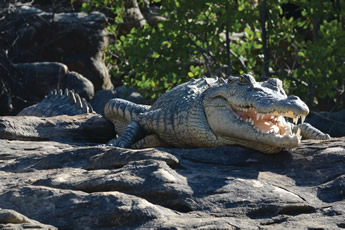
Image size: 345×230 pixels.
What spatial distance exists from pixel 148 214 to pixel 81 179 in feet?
2.18

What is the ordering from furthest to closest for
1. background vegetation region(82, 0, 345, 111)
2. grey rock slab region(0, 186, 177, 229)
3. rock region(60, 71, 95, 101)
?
rock region(60, 71, 95, 101) < background vegetation region(82, 0, 345, 111) < grey rock slab region(0, 186, 177, 229)

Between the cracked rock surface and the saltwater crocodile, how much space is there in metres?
0.21

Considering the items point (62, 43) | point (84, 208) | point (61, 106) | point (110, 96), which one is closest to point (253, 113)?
point (84, 208)

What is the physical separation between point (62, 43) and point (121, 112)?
24.7 feet

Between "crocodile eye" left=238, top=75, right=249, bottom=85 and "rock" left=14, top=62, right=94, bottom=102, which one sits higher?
"crocodile eye" left=238, top=75, right=249, bottom=85

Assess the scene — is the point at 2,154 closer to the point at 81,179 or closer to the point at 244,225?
the point at 81,179

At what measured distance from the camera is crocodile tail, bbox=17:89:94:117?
25.8ft

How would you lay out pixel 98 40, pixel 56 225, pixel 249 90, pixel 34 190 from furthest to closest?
pixel 98 40
pixel 249 90
pixel 34 190
pixel 56 225

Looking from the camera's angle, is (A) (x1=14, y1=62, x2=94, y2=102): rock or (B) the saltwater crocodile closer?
(B) the saltwater crocodile

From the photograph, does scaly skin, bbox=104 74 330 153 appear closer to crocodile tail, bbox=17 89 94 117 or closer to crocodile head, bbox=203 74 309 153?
crocodile head, bbox=203 74 309 153

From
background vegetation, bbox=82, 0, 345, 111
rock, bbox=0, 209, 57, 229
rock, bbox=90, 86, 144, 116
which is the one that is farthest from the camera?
rock, bbox=90, 86, 144, 116

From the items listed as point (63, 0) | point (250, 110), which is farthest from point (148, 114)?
point (63, 0)

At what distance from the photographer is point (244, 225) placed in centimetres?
337

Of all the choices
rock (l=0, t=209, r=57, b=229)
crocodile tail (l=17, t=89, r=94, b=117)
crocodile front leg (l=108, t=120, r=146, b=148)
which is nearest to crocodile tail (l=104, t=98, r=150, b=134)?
crocodile front leg (l=108, t=120, r=146, b=148)
